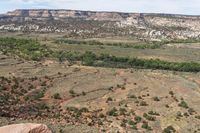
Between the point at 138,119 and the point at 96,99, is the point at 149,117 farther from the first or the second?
the point at 96,99

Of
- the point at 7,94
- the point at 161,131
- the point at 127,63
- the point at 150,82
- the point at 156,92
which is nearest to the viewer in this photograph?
the point at 161,131

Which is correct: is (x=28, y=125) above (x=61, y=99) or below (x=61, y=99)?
above

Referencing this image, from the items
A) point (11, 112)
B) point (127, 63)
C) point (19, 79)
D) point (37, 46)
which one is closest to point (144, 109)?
point (11, 112)

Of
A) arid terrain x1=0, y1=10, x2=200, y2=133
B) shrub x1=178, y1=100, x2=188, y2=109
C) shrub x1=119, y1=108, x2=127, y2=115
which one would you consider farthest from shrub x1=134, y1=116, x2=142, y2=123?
shrub x1=178, y1=100, x2=188, y2=109

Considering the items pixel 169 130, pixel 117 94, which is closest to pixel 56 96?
pixel 117 94

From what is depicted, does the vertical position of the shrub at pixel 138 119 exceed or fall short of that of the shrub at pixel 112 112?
it exceeds it

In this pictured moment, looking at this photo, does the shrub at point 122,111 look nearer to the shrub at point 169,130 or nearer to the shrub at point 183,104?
the shrub at point 169,130

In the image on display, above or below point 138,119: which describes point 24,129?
above

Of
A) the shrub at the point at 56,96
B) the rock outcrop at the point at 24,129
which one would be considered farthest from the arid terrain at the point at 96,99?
the rock outcrop at the point at 24,129

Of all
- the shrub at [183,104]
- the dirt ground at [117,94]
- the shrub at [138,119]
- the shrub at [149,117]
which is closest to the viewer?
the dirt ground at [117,94]

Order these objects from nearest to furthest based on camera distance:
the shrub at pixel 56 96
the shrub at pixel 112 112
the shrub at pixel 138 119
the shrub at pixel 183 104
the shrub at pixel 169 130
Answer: the shrub at pixel 169 130 → the shrub at pixel 138 119 → the shrub at pixel 112 112 → the shrub at pixel 183 104 → the shrub at pixel 56 96

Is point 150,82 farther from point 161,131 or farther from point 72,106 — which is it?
point 161,131
